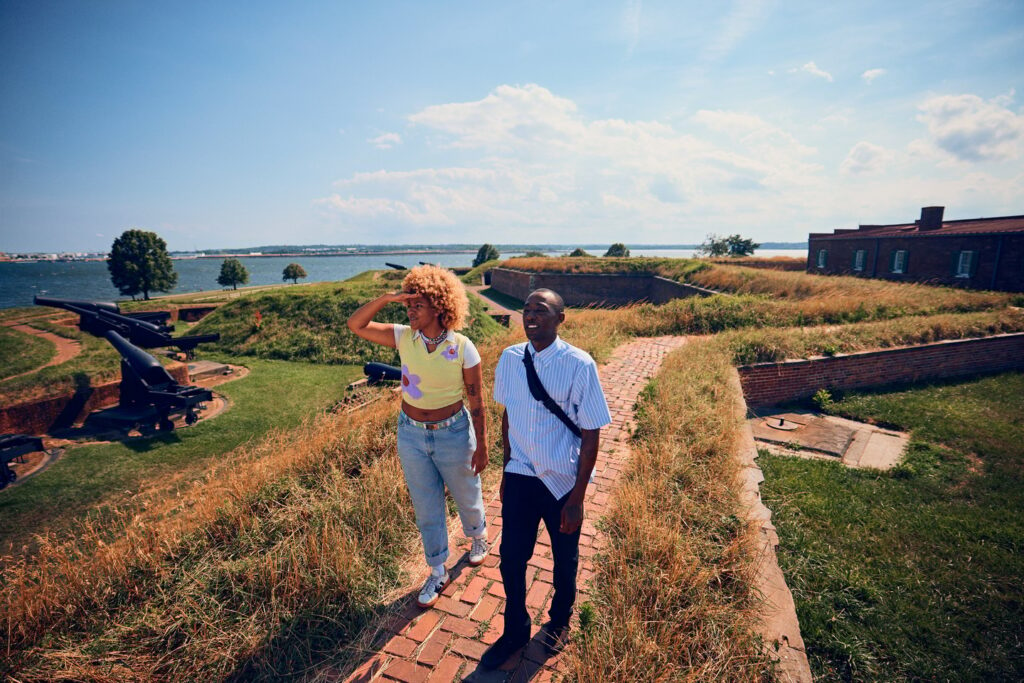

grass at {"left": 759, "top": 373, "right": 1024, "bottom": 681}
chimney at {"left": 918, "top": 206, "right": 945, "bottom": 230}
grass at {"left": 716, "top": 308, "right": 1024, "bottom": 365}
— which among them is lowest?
grass at {"left": 759, "top": 373, "right": 1024, "bottom": 681}

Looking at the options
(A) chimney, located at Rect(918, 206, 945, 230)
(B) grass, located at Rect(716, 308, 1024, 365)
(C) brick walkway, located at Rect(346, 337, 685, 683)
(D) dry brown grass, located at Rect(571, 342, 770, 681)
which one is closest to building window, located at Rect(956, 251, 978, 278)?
(A) chimney, located at Rect(918, 206, 945, 230)

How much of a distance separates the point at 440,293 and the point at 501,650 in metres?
2.00

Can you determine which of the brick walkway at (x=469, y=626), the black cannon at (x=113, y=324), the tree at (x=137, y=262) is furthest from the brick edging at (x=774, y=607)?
the tree at (x=137, y=262)

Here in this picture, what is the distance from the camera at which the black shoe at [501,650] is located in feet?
7.36

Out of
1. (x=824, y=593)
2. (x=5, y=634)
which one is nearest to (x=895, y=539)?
(x=824, y=593)

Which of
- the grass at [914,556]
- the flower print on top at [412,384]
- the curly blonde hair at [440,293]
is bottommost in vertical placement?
the grass at [914,556]

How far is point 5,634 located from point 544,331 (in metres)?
3.54

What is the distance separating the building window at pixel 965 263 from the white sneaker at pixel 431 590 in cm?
2740

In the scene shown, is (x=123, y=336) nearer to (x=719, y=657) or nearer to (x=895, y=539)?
(x=719, y=657)

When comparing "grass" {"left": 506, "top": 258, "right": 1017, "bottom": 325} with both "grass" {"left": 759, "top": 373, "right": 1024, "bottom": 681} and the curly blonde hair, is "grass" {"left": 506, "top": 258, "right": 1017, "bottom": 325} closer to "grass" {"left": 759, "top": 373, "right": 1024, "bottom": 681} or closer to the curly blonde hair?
"grass" {"left": 759, "top": 373, "right": 1024, "bottom": 681}

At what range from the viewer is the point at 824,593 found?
3.43m

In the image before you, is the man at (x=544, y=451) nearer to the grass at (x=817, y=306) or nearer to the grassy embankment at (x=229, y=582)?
the grassy embankment at (x=229, y=582)

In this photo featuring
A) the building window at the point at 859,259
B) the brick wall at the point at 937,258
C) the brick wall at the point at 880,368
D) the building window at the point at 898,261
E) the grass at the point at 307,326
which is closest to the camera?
Result: the brick wall at the point at 880,368

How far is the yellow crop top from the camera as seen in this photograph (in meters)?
2.56
